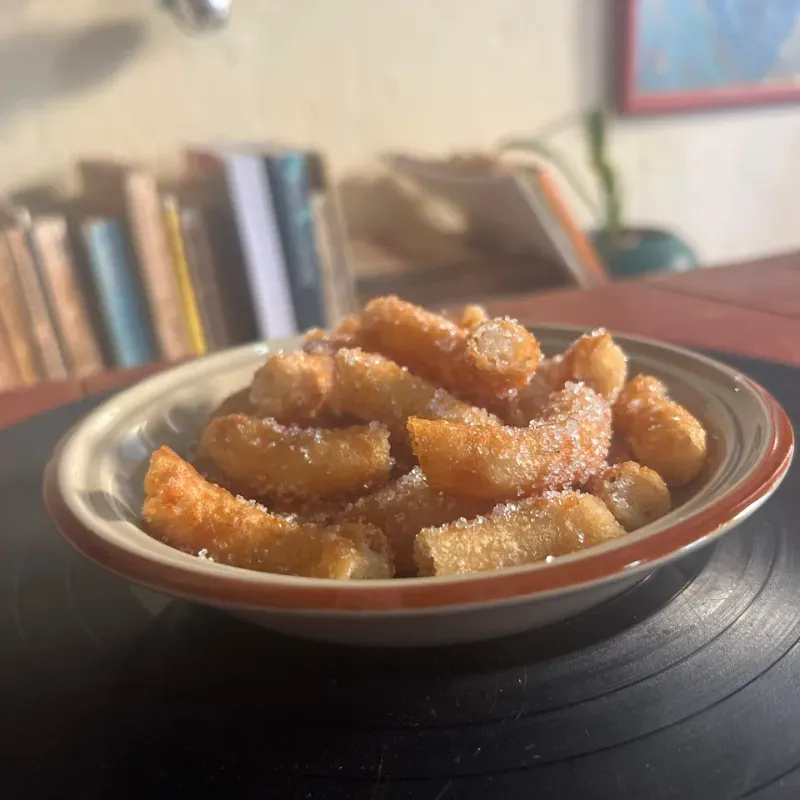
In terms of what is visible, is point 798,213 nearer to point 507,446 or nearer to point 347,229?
point 347,229

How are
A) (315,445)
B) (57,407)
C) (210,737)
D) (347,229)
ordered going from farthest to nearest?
(347,229) < (57,407) < (315,445) < (210,737)

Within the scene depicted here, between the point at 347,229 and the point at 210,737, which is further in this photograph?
the point at 347,229

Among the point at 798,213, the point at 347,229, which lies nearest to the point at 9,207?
the point at 347,229

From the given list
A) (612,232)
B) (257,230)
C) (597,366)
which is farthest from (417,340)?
(612,232)

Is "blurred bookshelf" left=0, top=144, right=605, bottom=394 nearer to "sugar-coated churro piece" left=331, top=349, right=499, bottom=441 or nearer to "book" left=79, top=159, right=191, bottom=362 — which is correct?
"book" left=79, top=159, right=191, bottom=362

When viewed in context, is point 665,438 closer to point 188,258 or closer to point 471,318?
point 471,318

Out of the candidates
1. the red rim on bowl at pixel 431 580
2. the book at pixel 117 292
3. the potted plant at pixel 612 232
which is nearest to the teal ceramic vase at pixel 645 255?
the potted plant at pixel 612 232

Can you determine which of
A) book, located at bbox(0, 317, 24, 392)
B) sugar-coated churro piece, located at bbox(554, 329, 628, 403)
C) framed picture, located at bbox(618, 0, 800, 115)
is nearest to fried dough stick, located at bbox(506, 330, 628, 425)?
sugar-coated churro piece, located at bbox(554, 329, 628, 403)
